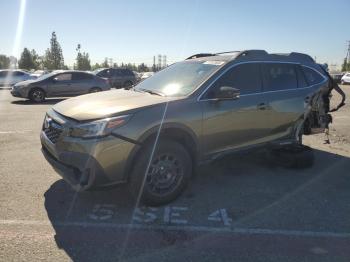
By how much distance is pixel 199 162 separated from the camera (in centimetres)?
489

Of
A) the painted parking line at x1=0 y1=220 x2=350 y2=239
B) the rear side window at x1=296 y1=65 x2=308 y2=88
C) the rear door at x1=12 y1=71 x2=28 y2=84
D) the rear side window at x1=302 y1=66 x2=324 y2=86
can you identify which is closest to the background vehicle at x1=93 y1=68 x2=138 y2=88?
the rear door at x1=12 y1=71 x2=28 y2=84

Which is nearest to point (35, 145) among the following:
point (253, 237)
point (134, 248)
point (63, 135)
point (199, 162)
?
point (63, 135)

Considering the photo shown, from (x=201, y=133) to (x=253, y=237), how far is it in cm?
149

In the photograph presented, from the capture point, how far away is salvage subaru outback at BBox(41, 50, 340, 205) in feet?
13.2

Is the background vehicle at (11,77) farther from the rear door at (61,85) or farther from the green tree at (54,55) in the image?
the green tree at (54,55)

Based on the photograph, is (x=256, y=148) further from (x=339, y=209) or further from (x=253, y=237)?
(x=253, y=237)

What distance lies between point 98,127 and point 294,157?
3533mm

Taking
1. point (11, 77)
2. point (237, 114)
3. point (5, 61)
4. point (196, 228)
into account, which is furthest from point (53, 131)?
point (5, 61)

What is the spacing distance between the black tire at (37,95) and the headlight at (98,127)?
13182mm

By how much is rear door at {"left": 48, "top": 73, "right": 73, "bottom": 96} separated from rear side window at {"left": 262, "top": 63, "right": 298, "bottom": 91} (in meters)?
12.9

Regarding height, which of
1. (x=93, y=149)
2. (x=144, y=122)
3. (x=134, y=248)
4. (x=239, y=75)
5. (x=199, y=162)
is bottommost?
(x=134, y=248)

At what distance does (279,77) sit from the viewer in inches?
231

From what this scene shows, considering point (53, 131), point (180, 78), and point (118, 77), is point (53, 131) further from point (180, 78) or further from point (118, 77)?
point (118, 77)

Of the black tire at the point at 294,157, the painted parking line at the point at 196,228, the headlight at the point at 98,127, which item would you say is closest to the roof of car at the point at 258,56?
the black tire at the point at 294,157
